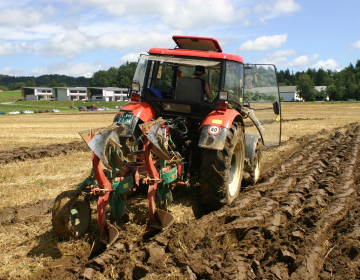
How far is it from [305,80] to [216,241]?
90183mm

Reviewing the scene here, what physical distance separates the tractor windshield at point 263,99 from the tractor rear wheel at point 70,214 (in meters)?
3.26

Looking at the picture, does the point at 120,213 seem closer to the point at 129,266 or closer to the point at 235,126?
the point at 129,266

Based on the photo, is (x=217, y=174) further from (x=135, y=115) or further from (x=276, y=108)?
(x=276, y=108)

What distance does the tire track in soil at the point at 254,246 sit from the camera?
3.12 metres

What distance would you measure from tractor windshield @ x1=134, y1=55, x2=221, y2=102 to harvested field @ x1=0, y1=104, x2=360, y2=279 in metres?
1.57

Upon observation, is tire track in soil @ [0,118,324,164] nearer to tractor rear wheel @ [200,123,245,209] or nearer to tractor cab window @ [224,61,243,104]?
tractor cab window @ [224,61,243,104]

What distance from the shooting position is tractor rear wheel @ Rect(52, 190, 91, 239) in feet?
12.1

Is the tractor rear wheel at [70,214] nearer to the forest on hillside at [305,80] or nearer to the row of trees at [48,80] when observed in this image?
the forest on hillside at [305,80]

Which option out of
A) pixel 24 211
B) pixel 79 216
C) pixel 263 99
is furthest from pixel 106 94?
pixel 79 216

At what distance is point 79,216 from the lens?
3957 mm

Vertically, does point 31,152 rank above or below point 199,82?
below

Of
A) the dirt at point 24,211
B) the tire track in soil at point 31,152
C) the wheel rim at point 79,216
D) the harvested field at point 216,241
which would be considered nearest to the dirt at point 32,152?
the tire track in soil at point 31,152

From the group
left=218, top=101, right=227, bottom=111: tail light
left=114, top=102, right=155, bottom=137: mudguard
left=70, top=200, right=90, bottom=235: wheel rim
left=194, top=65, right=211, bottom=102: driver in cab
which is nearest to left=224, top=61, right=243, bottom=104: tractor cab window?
left=194, top=65, right=211, bottom=102: driver in cab

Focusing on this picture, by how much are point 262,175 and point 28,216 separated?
4.22m
